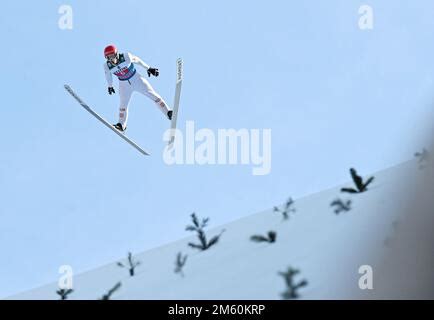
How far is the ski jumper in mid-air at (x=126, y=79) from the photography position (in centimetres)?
1173

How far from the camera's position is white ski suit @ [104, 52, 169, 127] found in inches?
464

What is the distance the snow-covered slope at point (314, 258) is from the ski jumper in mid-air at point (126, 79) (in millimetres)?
3191

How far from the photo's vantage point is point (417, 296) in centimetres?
1007

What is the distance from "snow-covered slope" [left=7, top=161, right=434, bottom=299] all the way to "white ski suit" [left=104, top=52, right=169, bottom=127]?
3297 millimetres

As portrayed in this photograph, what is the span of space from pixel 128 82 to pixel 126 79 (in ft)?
0.24

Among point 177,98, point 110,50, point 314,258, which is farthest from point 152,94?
point 314,258

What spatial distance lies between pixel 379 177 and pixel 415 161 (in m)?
Result: 0.88

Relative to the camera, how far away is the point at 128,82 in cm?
1205

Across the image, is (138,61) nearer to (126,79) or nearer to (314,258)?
(126,79)

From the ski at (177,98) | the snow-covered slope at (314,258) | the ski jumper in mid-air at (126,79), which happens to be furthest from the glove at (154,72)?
the snow-covered slope at (314,258)

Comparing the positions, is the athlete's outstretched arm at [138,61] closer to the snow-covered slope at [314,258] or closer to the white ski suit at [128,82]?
the white ski suit at [128,82]
